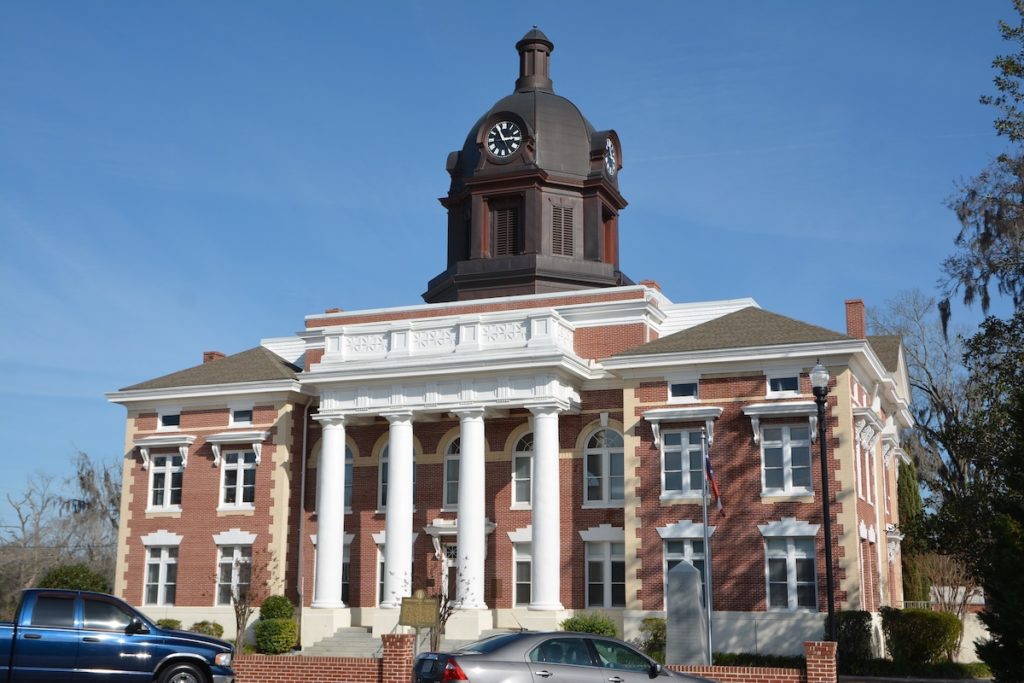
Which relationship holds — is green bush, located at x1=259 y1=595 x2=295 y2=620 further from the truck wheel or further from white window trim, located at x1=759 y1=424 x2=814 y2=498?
the truck wheel

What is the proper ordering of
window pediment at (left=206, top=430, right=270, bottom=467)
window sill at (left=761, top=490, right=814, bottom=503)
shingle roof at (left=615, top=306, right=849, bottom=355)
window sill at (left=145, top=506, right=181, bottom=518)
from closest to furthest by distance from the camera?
window sill at (left=761, top=490, right=814, bottom=503) < shingle roof at (left=615, top=306, right=849, bottom=355) < window pediment at (left=206, top=430, right=270, bottom=467) < window sill at (left=145, top=506, right=181, bottom=518)

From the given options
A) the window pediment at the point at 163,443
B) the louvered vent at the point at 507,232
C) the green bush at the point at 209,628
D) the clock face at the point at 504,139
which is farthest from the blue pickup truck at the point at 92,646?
the clock face at the point at 504,139

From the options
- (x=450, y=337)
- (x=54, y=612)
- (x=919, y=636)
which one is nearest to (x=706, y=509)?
(x=919, y=636)

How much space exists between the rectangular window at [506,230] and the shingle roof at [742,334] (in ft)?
28.3

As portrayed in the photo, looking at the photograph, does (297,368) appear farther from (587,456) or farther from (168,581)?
(587,456)

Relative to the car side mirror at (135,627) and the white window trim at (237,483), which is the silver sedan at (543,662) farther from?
the white window trim at (237,483)

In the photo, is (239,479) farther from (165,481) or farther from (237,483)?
(165,481)

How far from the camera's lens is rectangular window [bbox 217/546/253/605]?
42812 millimetres

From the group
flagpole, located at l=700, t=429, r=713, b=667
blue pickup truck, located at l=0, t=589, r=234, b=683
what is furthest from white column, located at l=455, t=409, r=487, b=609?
blue pickup truck, located at l=0, t=589, r=234, b=683

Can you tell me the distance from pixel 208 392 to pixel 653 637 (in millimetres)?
18750

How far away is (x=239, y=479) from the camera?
4391 centimetres

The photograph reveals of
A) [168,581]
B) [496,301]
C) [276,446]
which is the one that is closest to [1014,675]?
[496,301]

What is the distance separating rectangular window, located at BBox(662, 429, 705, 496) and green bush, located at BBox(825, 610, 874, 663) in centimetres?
603

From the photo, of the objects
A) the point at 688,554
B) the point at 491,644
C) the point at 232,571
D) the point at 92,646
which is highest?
the point at 688,554
